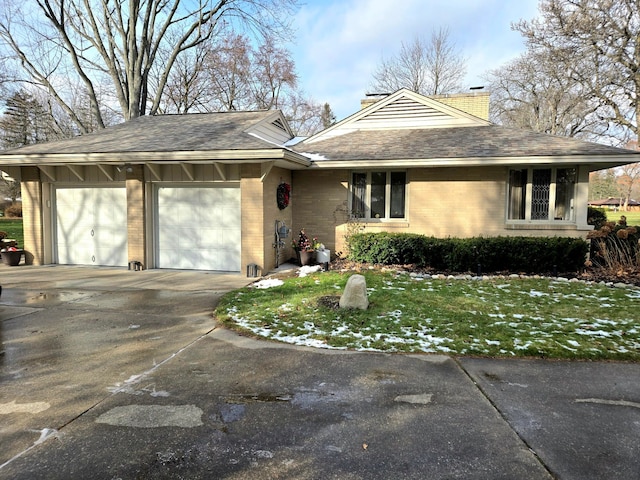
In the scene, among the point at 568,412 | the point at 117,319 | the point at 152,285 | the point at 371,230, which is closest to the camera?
the point at 568,412

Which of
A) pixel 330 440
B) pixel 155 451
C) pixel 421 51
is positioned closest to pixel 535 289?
pixel 330 440

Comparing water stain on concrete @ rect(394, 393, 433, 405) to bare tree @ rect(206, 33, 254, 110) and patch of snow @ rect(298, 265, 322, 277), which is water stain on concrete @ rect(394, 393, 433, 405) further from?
bare tree @ rect(206, 33, 254, 110)

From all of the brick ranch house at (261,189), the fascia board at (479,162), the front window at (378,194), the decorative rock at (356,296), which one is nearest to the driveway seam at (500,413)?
the decorative rock at (356,296)

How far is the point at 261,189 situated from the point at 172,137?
10.6 ft

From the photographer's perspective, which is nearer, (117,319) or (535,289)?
(117,319)

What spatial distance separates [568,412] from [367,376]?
1.71 metres

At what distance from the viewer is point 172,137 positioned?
10.5 m

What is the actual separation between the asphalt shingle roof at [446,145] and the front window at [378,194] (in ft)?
2.35

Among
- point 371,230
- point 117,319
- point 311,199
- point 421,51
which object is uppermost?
point 421,51

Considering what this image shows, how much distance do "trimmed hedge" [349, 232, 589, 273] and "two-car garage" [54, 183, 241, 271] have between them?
12.5 ft

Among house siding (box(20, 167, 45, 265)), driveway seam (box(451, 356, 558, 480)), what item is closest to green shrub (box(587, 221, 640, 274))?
driveway seam (box(451, 356, 558, 480))

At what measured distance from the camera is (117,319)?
19.6ft

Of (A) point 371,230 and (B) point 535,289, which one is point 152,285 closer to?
(A) point 371,230

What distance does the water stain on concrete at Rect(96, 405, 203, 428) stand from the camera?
311cm
